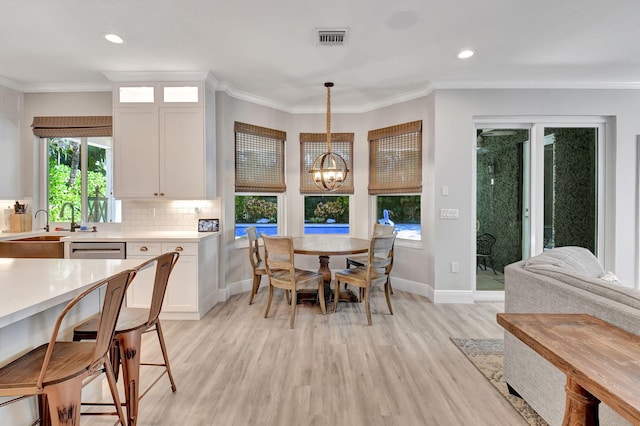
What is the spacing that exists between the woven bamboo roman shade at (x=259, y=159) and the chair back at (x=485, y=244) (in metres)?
2.85

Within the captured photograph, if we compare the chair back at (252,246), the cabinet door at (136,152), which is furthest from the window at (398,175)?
the cabinet door at (136,152)

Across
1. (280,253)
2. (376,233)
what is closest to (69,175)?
(280,253)

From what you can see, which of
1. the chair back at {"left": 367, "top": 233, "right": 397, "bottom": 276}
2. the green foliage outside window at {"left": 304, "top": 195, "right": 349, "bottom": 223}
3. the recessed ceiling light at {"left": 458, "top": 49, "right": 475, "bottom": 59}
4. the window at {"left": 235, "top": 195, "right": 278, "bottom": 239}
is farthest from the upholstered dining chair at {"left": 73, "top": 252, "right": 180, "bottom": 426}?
the green foliage outside window at {"left": 304, "top": 195, "right": 349, "bottom": 223}

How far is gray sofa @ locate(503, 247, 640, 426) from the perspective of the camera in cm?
143

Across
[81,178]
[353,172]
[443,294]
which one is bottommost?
[443,294]

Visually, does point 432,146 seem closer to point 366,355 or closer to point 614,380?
point 366,355

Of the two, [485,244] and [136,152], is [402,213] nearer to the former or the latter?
[485,244]

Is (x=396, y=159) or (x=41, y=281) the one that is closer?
(x=41, y=281)

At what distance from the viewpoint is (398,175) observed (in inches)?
183

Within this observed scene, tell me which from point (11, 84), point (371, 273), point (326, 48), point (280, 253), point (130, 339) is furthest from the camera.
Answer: point (11, 84)

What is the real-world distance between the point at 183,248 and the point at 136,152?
4.39ft

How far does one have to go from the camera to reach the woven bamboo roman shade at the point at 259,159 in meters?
4.48

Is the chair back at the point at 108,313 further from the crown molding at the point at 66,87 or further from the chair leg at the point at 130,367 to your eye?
the crown molding at the point at 66,87

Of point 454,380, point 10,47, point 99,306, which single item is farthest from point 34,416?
point 10,47
